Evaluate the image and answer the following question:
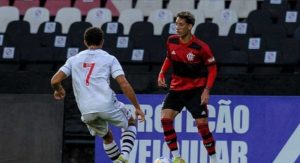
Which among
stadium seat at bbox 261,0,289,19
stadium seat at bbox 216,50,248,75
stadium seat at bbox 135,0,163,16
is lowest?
stadium seat at bbox 216,50,248,75

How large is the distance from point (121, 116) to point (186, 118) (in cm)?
194

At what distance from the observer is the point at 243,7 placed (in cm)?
1430

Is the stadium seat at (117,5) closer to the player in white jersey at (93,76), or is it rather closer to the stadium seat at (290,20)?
the stadium seat at (290,20)

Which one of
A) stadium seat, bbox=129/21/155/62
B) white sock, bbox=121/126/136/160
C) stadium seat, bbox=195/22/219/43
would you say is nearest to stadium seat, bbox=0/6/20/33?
stadium seat, bbox=129/21/155/62

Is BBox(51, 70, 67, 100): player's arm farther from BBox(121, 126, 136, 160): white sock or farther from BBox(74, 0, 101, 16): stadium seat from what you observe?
BBox(74, 0, 101, 16): stadium seat

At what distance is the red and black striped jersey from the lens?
9297mm

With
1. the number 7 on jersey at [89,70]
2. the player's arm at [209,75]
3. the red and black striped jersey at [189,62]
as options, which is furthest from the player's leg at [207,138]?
the number 7 on jersey at [89,70]

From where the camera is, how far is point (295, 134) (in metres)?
10.2

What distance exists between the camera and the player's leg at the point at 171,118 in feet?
30.7

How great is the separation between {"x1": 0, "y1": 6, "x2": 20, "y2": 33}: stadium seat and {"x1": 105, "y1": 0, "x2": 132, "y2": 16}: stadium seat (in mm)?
1646

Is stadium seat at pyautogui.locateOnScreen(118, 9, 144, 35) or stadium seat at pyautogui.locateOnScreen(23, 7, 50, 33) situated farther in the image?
stadium seat at pyautogui.locateOnScreen(23, 7, 50, 33)

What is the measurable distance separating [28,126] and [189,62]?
8.08ft

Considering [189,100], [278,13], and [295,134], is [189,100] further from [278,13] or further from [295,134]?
[278,13]

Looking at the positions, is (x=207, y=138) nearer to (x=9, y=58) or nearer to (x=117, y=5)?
(x=9, y=58)
